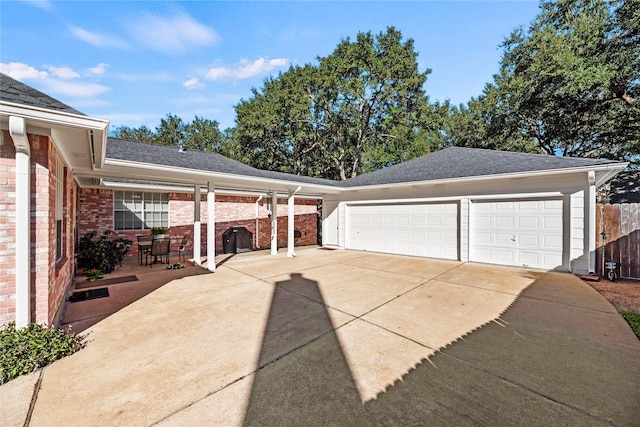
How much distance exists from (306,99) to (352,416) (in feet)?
76.4

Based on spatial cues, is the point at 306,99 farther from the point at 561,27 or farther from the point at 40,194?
the point at 40,194

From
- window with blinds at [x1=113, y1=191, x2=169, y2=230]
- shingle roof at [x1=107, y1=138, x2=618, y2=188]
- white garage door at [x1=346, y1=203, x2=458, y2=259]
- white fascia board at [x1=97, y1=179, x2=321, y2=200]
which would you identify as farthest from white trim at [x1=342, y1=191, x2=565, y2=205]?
window with blinds at [x1=113, y1=191, x2=169, y2=230]

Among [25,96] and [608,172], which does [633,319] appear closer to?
[608,172]

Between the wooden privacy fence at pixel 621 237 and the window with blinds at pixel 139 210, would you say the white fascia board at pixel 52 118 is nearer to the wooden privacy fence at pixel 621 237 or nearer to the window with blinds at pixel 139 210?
the window with blinds at pixel 139 210

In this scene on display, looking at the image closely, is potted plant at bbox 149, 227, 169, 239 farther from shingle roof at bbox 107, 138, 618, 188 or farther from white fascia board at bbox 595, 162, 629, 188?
white fascia board at bbox 595, 162, 629, 188

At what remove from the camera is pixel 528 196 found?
755 centimetres

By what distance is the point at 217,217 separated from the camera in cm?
1234

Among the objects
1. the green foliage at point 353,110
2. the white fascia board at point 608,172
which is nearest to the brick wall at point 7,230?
the white fascia board at point 608,172

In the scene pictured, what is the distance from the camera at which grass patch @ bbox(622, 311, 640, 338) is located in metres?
3.76

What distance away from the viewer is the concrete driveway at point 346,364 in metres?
2.17

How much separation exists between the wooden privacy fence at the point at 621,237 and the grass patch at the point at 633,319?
3.23m

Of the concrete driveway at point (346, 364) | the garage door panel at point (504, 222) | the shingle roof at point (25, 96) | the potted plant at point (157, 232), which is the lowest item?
the concrete driveway at point (346, 364)

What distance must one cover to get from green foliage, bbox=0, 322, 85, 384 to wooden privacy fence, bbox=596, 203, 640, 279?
35.8ft

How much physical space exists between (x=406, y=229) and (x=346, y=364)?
26.2 ft
